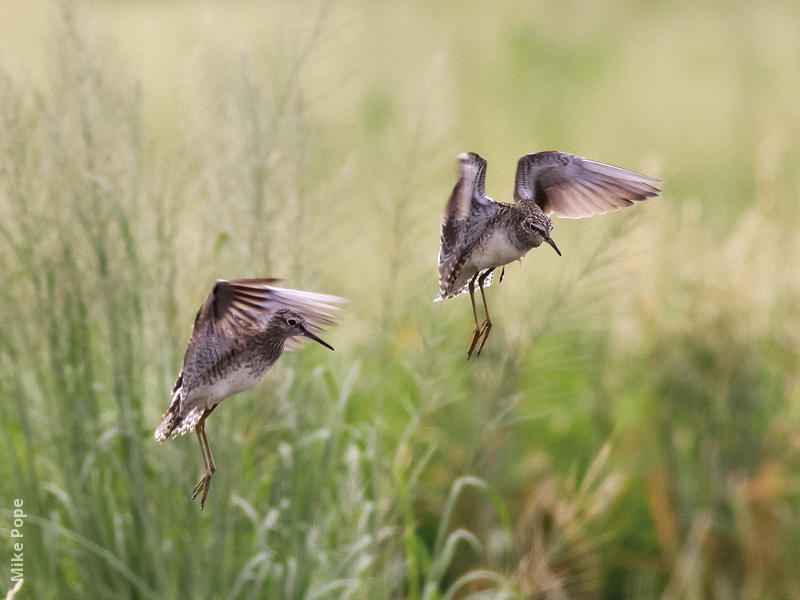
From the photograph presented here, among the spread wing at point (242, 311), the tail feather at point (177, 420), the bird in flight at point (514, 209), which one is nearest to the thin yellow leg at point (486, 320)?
the bird in flight at point (514, 209)

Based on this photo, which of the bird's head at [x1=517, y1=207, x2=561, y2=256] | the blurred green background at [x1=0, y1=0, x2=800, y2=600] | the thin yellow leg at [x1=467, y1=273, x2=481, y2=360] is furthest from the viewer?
the blurred green background at [x1=0, y1=0, x2=800, y2=600]

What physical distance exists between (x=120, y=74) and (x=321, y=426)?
122 cm

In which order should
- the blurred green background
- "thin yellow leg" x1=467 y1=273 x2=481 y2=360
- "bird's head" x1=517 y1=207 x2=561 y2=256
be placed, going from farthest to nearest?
the blurred green background
"bird's head" x1=517 y1=207 x2=561 y2=256
"thin yellow leg" x1=467 y1=273 x2=481 y2=360

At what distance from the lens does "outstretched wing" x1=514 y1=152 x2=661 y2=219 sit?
0.87 metres

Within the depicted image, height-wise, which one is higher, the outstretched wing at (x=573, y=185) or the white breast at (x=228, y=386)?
the outstretched wing at (x=573, y=185)

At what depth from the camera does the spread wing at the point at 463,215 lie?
2.56 feet

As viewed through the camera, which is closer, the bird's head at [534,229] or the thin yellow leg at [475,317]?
the thin yellow leg at [475,317]

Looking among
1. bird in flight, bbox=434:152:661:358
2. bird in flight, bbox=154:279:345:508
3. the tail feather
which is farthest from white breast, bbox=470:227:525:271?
the tail feather

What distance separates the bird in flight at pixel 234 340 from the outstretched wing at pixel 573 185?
0.25 metres

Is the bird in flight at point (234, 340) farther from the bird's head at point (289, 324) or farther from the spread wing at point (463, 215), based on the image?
the spread wing at point (463, 215)

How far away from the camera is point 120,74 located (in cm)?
221

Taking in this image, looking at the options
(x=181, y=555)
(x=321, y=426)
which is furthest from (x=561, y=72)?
(x=181, y=555)

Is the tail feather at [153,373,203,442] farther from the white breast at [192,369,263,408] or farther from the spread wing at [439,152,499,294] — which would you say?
the spread wing at [439,152,499,294]

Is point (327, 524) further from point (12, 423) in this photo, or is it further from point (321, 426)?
point (12, 423)
